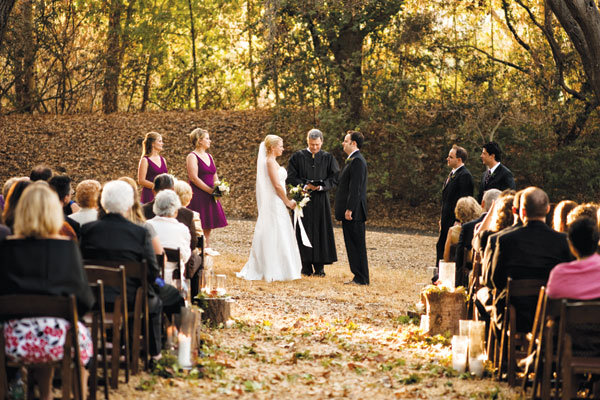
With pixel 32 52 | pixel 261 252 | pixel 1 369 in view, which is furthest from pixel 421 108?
pixel 1 369

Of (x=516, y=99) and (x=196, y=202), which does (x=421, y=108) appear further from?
(x=196, y=202)

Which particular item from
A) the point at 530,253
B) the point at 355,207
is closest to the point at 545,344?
the point at 530,253

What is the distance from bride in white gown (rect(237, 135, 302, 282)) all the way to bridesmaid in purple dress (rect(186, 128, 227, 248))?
0.64 metres

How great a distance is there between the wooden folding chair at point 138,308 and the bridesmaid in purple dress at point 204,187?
5556mm

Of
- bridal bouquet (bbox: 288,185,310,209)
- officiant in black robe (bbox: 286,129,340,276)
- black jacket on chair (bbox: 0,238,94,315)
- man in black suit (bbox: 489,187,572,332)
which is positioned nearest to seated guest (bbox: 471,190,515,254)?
man in black suit (bbox: 489,187,572,332)

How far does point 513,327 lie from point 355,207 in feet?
19.1

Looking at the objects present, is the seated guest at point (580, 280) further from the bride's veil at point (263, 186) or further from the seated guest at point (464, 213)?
the bride's veil at point (263, 186)

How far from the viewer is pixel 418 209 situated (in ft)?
77.2

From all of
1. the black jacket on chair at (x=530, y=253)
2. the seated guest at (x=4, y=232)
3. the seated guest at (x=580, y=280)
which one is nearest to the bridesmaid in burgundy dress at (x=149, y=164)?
the seated guest at (x=4, y=232)

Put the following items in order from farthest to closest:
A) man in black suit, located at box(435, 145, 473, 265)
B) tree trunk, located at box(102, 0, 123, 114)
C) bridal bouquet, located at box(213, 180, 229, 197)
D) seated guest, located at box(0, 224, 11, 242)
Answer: tree trunk, located at box(102, 0, 123, 114), bridal bouquet, located at box(213, 180, 229, 197), man in black suit, located at box(435, 145, 473, 265), seated guest, located at box(0, 224, 11, 242)

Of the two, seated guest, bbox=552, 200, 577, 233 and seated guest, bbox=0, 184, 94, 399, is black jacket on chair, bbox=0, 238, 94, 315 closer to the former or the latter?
seated guest, bbox=0, 184, 94, 399

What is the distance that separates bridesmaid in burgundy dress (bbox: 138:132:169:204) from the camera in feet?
35.9

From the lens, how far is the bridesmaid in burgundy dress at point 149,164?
10938 mm

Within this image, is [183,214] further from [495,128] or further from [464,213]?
[495,128]
